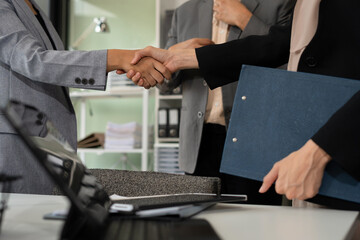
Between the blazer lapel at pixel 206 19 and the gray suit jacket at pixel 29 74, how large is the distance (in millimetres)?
655

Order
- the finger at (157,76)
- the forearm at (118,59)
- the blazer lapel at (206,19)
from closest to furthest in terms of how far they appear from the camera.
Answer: the forearm at (118,59) → the finger at (157,76) → the blazer lapel at (206,19)

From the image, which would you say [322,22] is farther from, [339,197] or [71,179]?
[71,179]

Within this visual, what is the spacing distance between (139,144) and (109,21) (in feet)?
4.65

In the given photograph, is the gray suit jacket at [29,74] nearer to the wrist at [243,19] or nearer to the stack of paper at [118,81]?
the wrist at [243,19]

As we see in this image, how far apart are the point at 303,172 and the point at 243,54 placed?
0.61 meters

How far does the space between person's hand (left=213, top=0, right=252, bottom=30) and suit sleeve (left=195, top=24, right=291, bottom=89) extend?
40cm

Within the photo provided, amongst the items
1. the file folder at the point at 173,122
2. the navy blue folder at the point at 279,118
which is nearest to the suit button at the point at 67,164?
the navy blue folder at the point at 279,118

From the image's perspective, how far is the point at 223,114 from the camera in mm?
1610

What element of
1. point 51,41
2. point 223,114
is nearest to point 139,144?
point 223,114

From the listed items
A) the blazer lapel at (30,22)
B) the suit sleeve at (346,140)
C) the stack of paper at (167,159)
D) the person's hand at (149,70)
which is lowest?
the stack of paper at (167,159)

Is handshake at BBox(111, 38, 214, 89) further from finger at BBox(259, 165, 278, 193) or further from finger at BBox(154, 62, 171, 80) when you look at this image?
finger at BBox(259, 165, 278, 193)

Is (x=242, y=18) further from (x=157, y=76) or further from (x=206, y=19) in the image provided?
(x=157, y=76)

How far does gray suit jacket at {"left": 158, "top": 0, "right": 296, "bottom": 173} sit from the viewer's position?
157 centimetres

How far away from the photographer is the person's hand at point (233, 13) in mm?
1592
